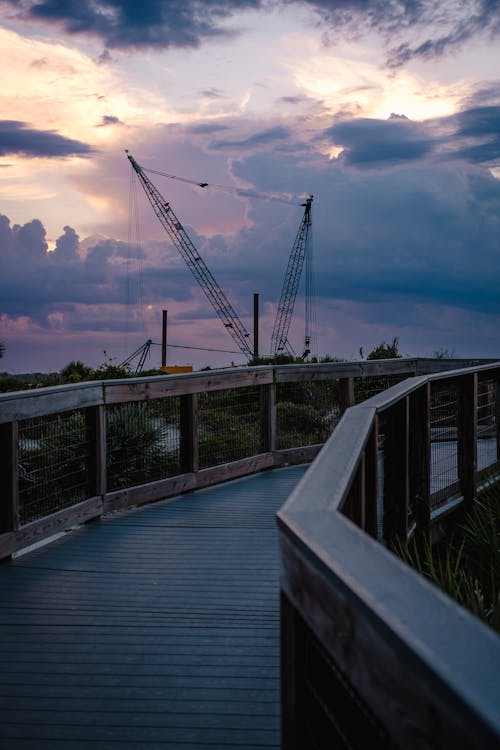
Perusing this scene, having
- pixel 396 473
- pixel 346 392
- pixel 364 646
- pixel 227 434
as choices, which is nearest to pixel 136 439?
pixel 227 434

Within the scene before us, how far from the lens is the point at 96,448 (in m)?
6.19

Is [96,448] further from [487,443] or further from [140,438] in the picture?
[487,443]

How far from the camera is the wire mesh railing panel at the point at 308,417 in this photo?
9.87 meters

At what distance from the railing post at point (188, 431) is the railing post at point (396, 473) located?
8.80 ft

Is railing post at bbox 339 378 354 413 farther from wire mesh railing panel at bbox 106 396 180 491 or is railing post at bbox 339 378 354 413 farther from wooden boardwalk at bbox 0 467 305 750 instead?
wooden boardwalk at bbox 0 467 305 750

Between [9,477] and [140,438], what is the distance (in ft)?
12.2

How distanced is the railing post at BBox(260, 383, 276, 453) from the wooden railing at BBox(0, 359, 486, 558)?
1cm

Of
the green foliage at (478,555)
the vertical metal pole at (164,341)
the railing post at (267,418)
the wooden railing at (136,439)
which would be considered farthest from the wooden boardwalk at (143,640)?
the vertical metal pole at (164,341)

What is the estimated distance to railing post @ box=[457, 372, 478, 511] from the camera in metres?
6.72

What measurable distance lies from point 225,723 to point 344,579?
78.5 inches

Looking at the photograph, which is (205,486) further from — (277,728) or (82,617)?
(277,728)

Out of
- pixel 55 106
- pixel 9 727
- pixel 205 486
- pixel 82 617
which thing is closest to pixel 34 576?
pixel 82 617

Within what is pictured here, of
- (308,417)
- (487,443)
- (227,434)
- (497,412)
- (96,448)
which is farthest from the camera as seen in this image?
(308,417)

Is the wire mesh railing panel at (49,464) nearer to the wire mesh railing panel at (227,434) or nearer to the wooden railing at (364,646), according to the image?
the wire mesh railing panel at (227,434)
